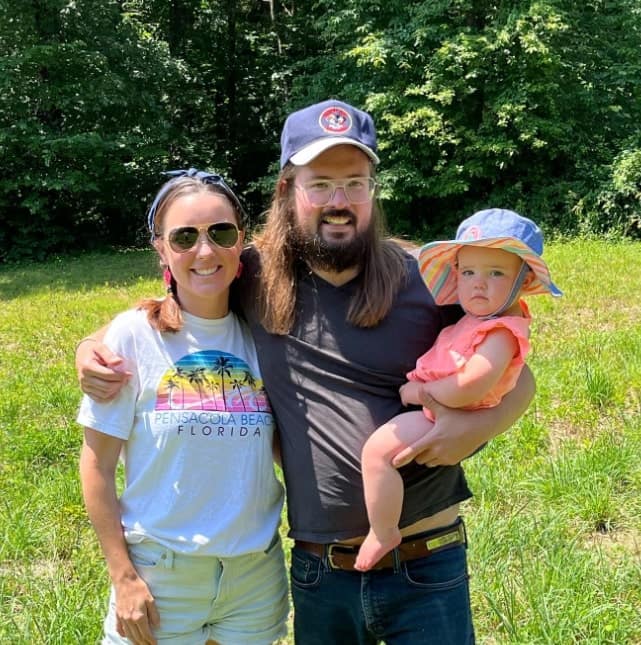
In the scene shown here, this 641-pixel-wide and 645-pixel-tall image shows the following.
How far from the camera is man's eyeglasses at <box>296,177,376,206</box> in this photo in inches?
84.4

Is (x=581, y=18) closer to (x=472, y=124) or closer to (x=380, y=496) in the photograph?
(x=472, y=124)

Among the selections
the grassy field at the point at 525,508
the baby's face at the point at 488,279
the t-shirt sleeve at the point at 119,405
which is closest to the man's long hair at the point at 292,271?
the baby's face at the point at 488,279

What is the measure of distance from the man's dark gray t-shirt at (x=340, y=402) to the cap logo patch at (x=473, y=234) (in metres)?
0.25

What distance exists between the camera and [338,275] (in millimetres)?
2135

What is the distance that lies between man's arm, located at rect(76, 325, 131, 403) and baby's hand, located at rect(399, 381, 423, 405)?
0.75 meters

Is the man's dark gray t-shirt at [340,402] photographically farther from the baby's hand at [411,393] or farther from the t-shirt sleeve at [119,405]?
the t-shirt sleeve at [119,405]

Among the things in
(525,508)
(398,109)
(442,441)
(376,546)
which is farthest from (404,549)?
(398,109)

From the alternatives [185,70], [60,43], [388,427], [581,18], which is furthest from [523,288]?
[185,70]

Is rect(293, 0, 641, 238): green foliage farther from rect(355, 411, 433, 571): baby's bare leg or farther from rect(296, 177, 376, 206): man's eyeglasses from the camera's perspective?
rect(355, 411, 433, 571): baby's bare leg

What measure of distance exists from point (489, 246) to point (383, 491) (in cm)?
71

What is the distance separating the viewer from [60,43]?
16.1 m

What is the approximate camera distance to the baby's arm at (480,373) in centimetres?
183

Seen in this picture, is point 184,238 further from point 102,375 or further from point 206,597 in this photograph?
point 206,597

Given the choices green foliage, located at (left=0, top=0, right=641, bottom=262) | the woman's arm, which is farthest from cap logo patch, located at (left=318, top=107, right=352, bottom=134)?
green foliage, located at (left=0, top=0, right=641, bottom=262)
